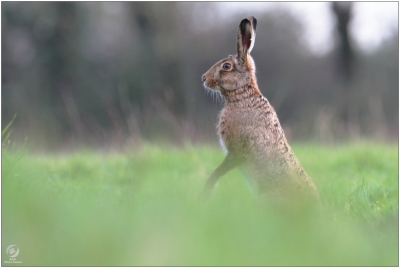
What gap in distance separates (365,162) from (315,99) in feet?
48.2

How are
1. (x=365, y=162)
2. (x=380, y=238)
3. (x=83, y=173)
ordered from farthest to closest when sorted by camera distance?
(x=365, y=162), (x=83, y=173), (x=380, y=238)

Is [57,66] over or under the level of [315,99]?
over

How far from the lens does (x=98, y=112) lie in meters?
21.8

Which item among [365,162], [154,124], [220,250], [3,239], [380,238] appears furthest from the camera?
[154,124]

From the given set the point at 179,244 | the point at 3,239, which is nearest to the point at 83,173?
the point at 3,239

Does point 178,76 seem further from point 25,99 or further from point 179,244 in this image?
point 179,244

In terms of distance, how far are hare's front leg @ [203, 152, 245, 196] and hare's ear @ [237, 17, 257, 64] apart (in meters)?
1.08

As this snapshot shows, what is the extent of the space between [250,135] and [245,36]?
103 cm

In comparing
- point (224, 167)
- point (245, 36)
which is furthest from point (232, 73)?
point (224, 167)

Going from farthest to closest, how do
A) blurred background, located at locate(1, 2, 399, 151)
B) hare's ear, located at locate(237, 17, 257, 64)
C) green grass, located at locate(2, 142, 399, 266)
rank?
blurred background, located at locate(1, 2, 399, 151) < hare's ear, located at locate(237, 17, 257, 64) < green grass, located at locate(2, 142, 399, 266)

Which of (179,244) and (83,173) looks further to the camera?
(83,173)

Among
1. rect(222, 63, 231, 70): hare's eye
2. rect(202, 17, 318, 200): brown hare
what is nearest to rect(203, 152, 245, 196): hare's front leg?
rect(202, 17, 318, 200): brown hare

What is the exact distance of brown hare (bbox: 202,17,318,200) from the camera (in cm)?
461

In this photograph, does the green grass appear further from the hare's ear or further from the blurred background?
the blurred background
